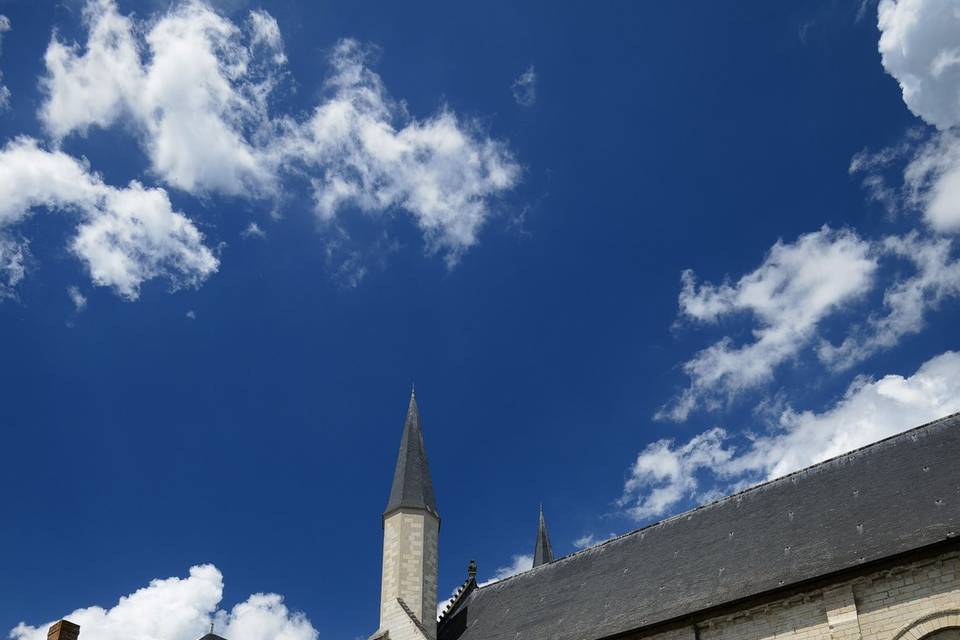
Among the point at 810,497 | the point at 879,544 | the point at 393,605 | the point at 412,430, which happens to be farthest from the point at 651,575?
the point at 412,430

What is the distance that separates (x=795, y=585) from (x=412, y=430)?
51.3 ft

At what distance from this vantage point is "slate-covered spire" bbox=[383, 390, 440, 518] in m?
27.2

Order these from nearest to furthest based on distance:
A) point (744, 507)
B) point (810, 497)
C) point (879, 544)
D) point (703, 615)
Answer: point (879, 544)
point (703, 615)
point (810, 497)
point (744, 507)

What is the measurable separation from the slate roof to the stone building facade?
0.04 meters

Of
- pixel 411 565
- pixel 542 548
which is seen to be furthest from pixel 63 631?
pixel 542 548

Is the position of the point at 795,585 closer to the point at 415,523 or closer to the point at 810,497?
the point at 810,497

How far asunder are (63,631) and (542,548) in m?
18.9

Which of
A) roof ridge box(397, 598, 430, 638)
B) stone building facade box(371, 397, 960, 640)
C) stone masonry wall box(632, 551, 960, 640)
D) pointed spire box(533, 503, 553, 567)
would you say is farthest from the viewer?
pointed spire box(533, 503, 553, 567)

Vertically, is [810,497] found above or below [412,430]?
below

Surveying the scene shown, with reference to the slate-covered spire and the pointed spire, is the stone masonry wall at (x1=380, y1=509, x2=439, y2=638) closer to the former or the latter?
the slate-covered spire

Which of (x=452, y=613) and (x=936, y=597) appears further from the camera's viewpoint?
(x=452, y=613)

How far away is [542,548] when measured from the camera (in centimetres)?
3709

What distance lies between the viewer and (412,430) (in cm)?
3006

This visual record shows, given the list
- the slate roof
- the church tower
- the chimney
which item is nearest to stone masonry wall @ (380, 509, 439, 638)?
the church tower
